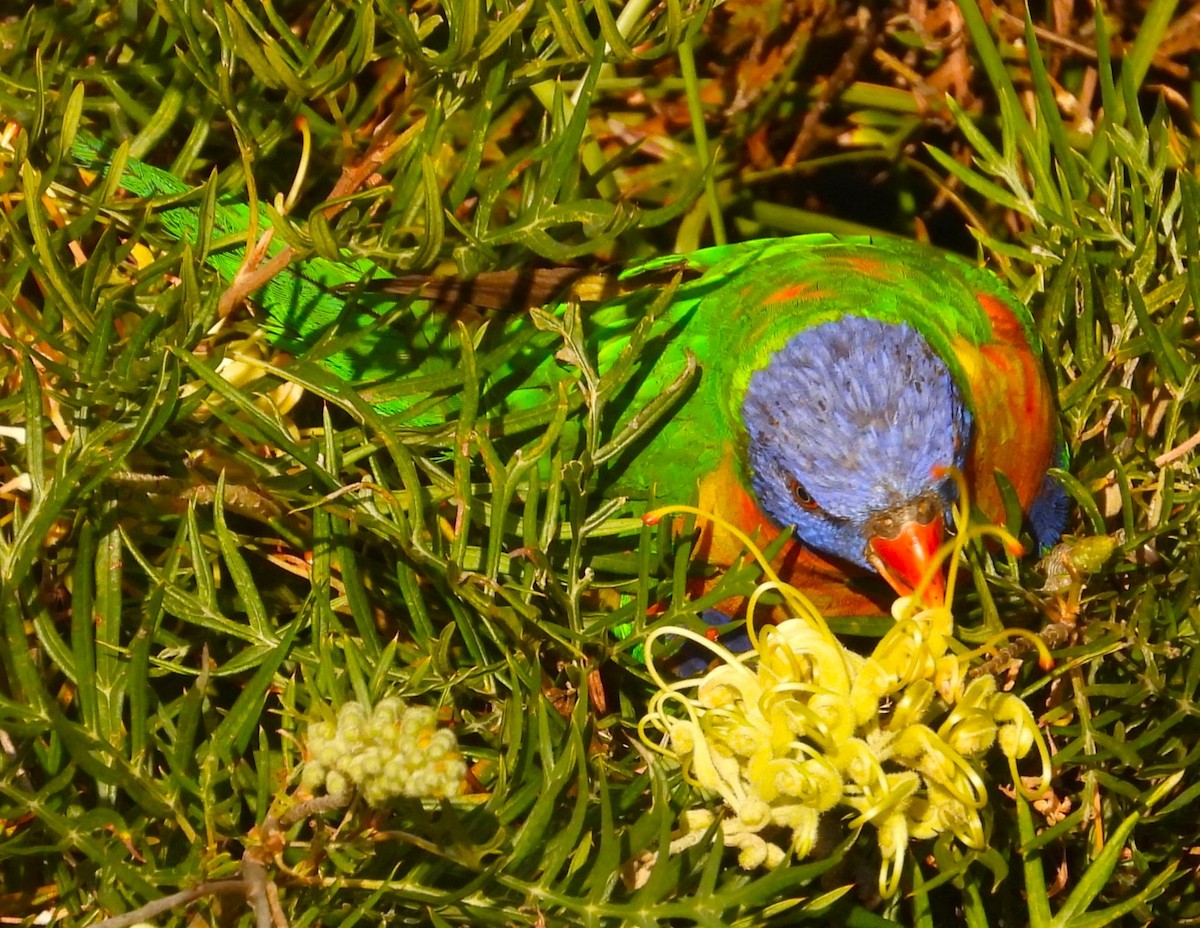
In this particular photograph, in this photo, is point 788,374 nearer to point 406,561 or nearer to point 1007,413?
point 1007,413

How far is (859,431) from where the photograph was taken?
1846 mm

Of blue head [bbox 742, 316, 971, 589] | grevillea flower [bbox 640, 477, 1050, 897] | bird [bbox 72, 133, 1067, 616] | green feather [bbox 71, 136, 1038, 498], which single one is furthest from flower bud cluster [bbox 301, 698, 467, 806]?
blue head [bbox 742, 316, 971, 589]

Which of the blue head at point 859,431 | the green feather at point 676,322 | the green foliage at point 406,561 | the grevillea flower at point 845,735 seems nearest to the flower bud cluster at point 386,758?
the green foliage at point 406,561

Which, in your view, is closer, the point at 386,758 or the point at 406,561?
the point at 386,758

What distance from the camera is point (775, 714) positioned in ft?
3.75

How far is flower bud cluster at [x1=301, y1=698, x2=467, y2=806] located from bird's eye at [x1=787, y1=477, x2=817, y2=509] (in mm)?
989

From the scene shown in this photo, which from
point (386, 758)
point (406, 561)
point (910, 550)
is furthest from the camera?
point (910, 550)

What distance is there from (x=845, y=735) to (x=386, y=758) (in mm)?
429

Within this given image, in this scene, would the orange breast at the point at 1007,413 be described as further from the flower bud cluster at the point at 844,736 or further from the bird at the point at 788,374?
the flower bud cluster at the point at 844,736

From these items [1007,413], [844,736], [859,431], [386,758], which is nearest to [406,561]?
[386,758]

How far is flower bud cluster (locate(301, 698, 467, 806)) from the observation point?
3.41ft

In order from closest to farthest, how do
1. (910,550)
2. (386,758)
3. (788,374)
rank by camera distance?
(386,758) → (910,550) → (788,374)

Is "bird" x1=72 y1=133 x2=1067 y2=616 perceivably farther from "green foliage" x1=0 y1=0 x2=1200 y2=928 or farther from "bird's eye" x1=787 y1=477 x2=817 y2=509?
"green foliage" x1=0 y1=0 x2=1200 y2=928

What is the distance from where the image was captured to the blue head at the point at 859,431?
1824 mm
